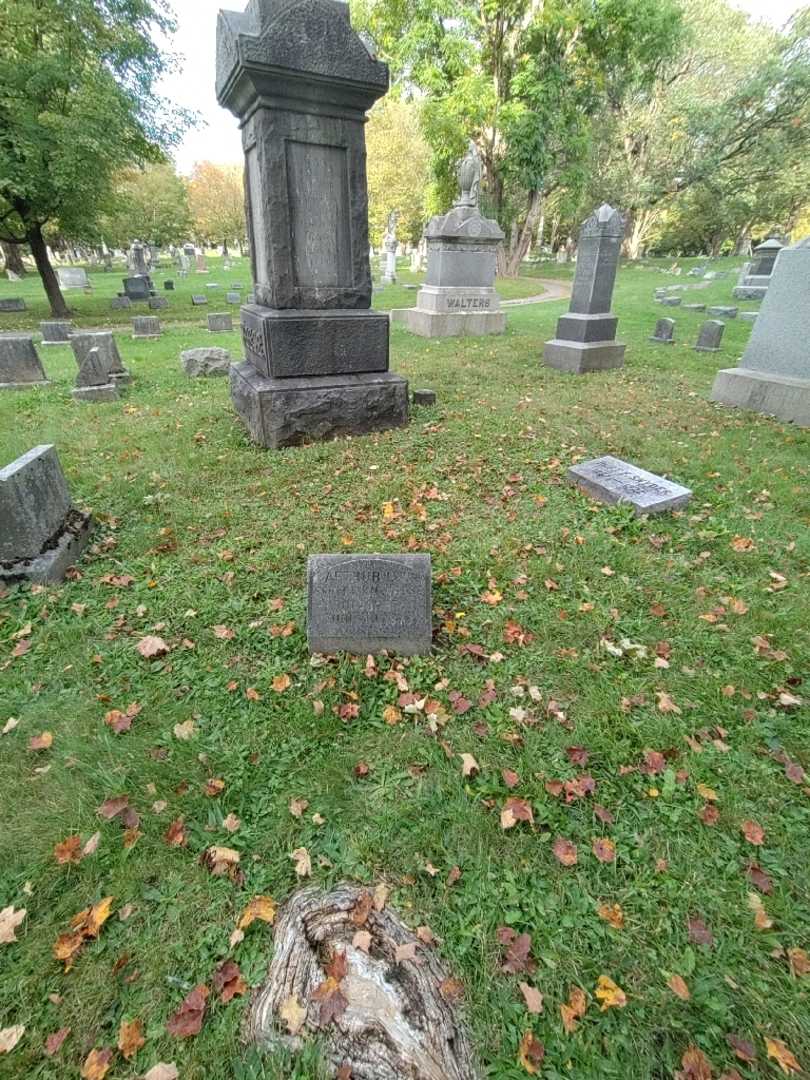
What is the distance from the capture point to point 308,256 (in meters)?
5.57

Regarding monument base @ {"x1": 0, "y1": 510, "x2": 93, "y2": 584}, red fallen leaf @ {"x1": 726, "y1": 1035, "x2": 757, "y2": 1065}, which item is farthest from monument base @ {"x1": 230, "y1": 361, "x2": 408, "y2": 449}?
red fallen leaf @ {"x1": 726, "y1": 1035, "x2": 757, "y2": 1065}

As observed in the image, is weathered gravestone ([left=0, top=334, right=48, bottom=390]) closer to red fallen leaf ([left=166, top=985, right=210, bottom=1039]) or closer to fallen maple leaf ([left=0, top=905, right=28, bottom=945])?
fallen maple leaf ([left=0, top=905, right=28, bottom=945])

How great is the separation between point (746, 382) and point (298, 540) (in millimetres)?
6729

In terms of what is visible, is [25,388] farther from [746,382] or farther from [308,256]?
[746,382]

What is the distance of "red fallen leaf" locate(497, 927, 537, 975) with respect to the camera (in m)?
1.83

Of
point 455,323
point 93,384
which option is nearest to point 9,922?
point 93,384

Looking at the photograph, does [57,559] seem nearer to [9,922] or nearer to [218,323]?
[9,922]

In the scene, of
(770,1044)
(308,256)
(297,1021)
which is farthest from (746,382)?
(297,1021)

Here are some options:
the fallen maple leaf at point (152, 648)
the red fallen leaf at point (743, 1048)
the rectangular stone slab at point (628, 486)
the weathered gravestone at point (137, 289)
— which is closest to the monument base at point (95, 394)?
the fallen maple leaf at point (152, 648)

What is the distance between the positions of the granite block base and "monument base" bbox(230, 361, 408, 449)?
24.5 ft

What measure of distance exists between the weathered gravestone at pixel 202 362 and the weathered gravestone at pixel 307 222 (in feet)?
11.5

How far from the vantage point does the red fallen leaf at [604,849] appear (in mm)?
2152

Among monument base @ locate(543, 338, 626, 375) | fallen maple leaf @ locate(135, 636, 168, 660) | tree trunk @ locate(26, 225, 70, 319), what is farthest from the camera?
tree trunk @ locate(26, 225, 70, 319)

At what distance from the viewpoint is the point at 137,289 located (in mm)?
21703
